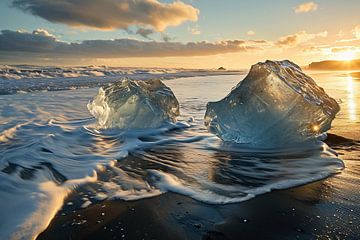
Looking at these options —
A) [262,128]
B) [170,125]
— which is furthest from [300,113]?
[170,125]

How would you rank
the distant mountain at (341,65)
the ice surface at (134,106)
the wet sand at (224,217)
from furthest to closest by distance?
the distant mountain at (341,65) < the ice surface at (134,106) < the wet sand at (224,217)

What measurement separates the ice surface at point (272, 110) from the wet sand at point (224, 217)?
119cm

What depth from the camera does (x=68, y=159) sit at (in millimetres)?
3082

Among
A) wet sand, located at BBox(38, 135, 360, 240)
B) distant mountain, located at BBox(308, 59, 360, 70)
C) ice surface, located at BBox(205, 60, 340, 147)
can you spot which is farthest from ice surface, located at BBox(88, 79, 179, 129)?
distant mountain, located at BBox(308, 59, 360, 70)

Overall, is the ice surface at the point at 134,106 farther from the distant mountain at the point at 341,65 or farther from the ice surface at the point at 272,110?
the distant mountain at the point at 341,65

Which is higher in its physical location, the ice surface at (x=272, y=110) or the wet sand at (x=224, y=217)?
the ice surface at (x=272, y=110)

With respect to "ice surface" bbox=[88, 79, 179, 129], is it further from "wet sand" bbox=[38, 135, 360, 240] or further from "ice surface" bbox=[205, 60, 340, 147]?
"wet sand" bbox=[38, 135, 360, 240]

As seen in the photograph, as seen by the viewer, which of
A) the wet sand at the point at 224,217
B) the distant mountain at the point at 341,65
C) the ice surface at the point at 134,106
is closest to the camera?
the wet sand at the point at 224,217

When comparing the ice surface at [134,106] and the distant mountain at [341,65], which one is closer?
the ice surface at [134,106]

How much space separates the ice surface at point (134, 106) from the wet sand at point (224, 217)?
7.79 feet

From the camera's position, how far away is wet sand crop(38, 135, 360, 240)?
1.57 m

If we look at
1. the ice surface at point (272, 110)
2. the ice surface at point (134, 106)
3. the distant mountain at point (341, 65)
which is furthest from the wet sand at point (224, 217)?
the distant mountain at point (341, 65)

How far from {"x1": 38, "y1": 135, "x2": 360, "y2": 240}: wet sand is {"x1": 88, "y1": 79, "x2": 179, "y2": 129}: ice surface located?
2.37 m

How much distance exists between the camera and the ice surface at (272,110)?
3.26 metres
